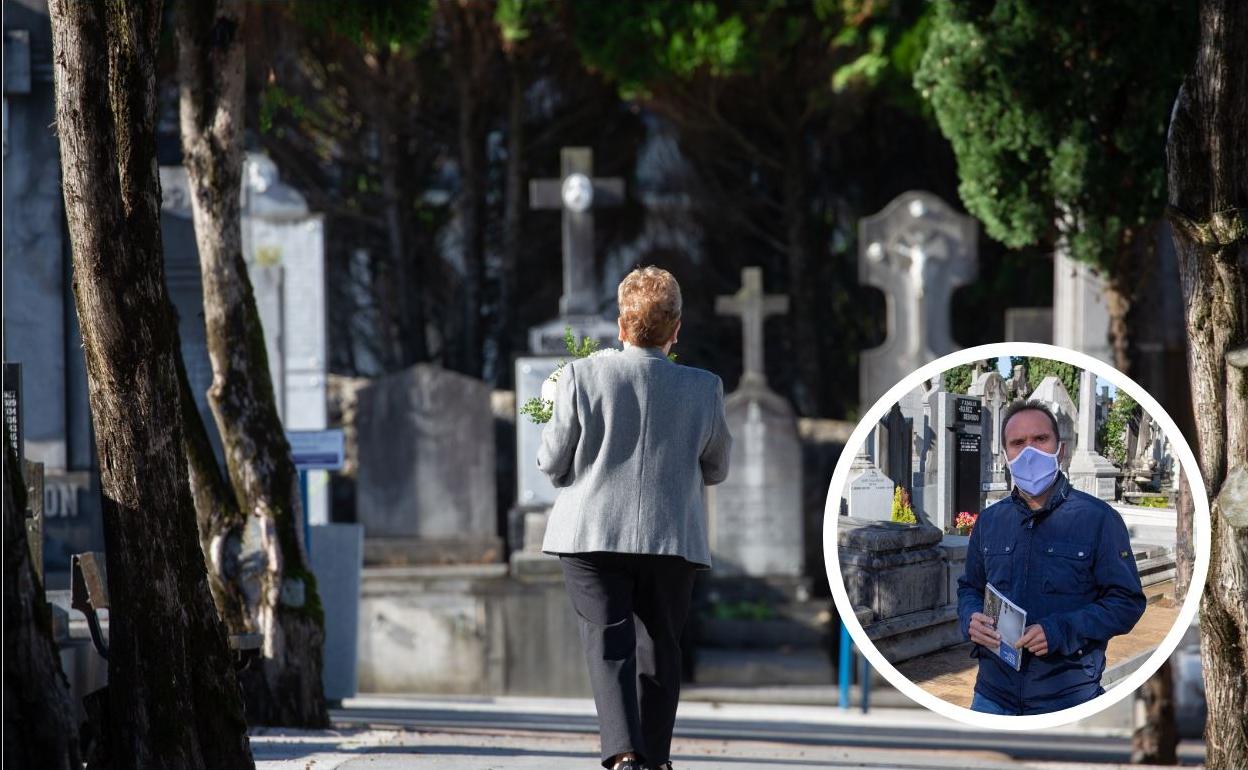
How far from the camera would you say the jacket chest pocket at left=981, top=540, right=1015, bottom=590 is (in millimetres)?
4453

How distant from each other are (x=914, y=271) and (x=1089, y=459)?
34.1 feet

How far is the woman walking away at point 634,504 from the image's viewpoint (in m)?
4.41

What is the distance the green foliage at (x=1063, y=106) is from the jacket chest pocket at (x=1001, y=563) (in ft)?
15.8

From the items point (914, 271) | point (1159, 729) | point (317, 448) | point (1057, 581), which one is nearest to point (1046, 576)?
point (1057, 581)

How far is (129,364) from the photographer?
4.52 m

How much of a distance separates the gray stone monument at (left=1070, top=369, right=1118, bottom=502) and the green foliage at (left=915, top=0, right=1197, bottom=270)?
14.5 feet

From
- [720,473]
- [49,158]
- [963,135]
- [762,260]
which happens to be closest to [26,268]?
[49,158]

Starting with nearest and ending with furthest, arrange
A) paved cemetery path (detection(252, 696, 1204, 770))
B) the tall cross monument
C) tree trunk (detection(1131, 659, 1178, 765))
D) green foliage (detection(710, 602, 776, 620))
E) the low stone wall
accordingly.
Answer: paved cemetery path (detection(252, 696, 1204, 770)), tree trunk (detection(1131, 659, 1178, 765)), the low stone wall, the tall cross monument, green foliage (detection(710, 602, 776, 620))

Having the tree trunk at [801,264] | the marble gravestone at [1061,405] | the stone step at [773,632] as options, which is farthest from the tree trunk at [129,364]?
the tree trunk at [801,264]

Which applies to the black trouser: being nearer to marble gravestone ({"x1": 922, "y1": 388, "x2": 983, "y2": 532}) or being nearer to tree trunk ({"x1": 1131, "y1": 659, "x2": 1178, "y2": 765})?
marble gravestone ({"x1": 922, "y1": 388, "x2": 983, "y2": 532})

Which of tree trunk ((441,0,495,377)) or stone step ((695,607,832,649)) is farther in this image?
tree trunk ((441,0,495,377))

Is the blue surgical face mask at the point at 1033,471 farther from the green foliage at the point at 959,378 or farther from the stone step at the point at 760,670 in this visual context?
the stone step at the point at 760,670

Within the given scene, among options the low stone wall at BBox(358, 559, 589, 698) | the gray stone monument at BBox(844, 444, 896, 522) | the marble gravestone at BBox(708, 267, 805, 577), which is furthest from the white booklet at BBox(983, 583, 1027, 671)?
the marble gravestone at BBox(708, 267, 805, 577)

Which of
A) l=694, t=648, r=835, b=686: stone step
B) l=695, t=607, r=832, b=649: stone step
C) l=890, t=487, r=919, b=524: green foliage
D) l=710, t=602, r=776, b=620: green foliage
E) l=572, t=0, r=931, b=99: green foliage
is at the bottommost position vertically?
l=694, t=648, r=835, b=686: stone step
